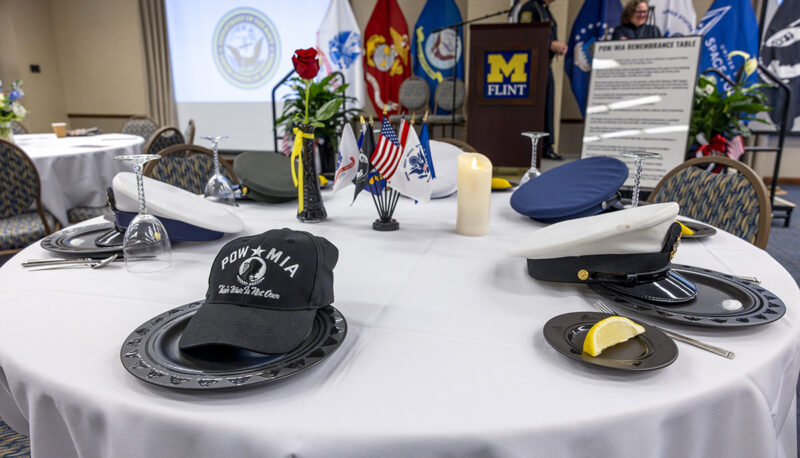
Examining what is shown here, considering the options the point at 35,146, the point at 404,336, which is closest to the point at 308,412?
the point at 404,336

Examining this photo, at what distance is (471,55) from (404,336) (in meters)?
3.83

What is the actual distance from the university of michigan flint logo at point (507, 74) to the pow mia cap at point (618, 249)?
3.47 metres

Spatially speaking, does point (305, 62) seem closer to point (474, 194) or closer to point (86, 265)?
point (474, 194)

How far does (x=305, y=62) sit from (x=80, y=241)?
0.66m

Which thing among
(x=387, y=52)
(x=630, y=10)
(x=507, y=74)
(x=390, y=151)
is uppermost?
(x=630, y=10)

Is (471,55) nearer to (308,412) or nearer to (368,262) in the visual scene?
(368,262)

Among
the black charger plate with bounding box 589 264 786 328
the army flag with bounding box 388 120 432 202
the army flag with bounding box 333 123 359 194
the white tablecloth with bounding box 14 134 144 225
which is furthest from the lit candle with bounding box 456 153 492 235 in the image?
the white tablecloth with bounding box 14 134 144 225

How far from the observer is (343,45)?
5840 millimetres

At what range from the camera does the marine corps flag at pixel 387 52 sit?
5.80m

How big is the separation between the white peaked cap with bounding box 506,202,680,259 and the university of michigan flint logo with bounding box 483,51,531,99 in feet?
11.4

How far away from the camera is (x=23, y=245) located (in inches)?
92.6

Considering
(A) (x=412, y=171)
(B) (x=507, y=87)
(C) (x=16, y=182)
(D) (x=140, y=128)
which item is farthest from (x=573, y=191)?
(D) (x=140, y=128)

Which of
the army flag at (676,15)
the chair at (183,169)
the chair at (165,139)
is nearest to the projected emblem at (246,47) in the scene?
the chair at (165,139)

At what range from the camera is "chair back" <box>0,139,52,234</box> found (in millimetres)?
2283
